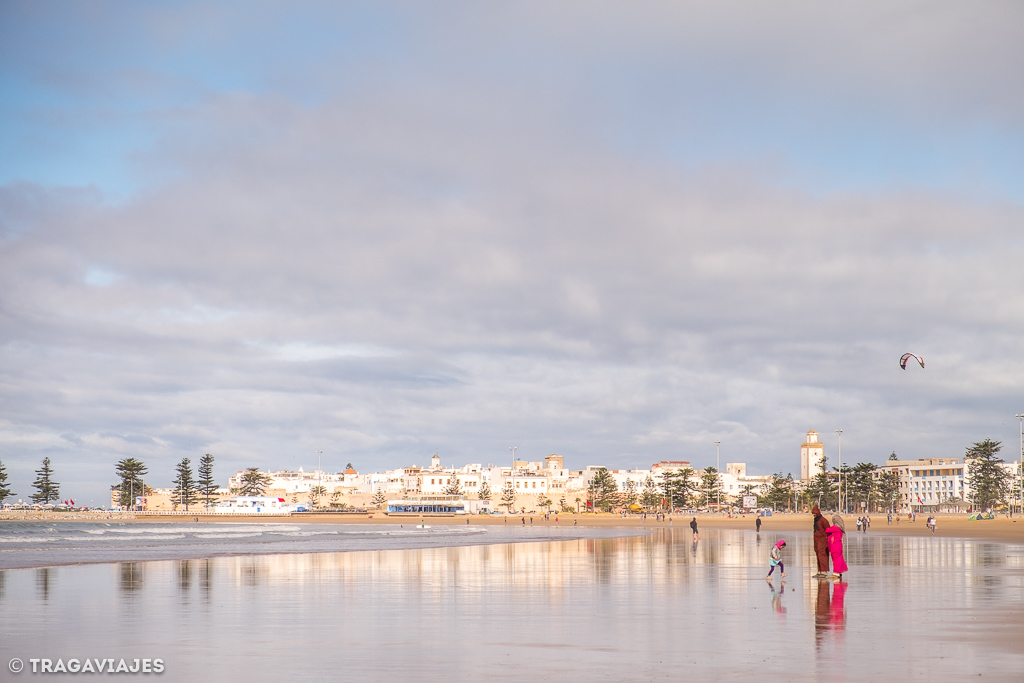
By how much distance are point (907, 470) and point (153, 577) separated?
196 m

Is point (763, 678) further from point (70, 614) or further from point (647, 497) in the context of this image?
point (647, 497)

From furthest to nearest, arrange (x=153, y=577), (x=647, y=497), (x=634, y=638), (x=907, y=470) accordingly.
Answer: (x=907, y=470) < (x=647, y=497) < (x=153, y=577) < (x=634, y=638)

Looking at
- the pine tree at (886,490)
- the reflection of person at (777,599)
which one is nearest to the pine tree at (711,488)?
the pine tree at (886,490)

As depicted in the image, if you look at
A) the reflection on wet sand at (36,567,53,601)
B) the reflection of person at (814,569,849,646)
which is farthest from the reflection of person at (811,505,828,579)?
the reflection on wet sand at (36,567,53,601)

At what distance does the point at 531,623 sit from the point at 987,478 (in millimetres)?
142055

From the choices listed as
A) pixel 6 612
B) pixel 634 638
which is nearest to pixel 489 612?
pixel 634 638

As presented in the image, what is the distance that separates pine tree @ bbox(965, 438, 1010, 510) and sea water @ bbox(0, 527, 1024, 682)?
122 metres

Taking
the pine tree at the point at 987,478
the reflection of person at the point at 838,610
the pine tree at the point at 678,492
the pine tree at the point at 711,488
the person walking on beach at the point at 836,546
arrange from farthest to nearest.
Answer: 1. the pine tree at the point at 711,488
2. the pine tree at the point at 678,492
3. the pine tree at the point at 987,478
4. the person walking on beach at the point at 836,546
5. the reflection of person at the point at 838,610

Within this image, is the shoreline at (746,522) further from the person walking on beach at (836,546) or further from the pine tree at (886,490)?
the person walking on beach at (836,546)

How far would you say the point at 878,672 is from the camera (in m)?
11.4

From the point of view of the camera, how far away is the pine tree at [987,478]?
13788 cm

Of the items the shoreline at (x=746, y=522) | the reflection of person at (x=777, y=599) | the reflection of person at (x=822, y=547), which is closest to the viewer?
the reflection of person at (x=777, y=599)

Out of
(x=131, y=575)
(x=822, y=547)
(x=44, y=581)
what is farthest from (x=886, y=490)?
(x=44, y=581)

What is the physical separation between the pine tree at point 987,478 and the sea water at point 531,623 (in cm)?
12236
